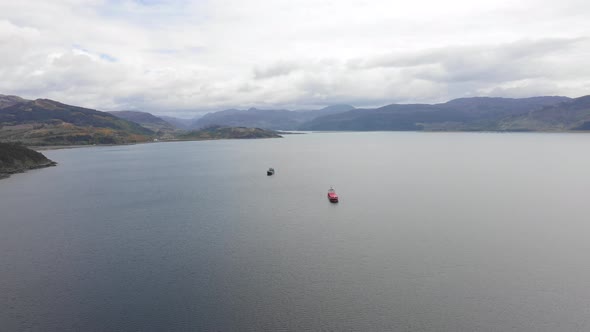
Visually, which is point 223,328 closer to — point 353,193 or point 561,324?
point 561,324

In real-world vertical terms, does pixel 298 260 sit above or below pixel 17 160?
below

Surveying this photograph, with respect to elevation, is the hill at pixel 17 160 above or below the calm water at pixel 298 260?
above

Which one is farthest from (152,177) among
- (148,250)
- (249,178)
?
(148,250)

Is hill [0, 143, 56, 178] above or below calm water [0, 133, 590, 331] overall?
above

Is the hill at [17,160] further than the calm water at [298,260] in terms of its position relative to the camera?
Yes
